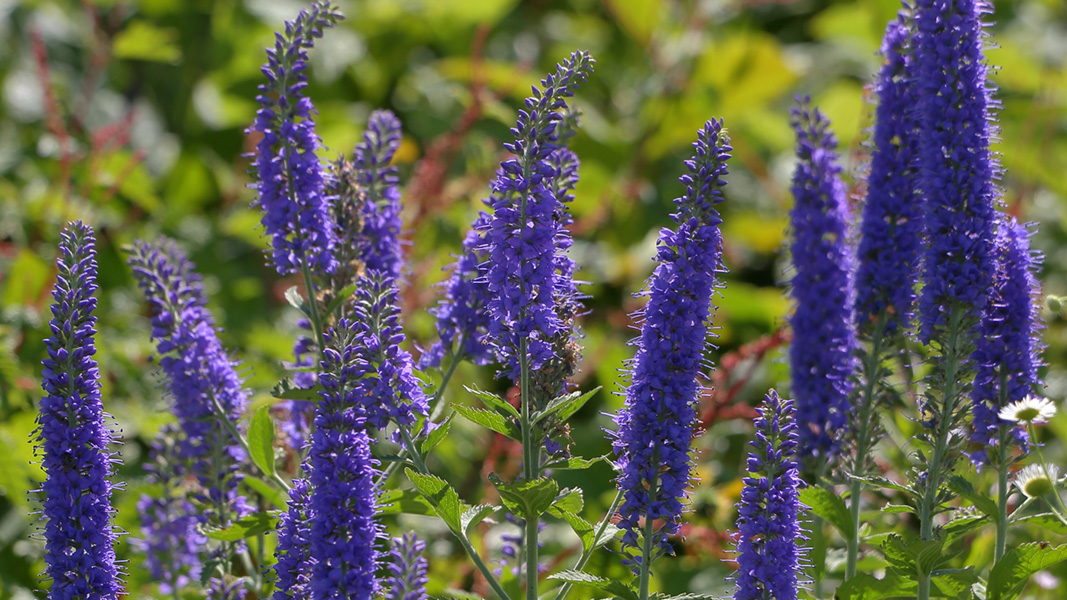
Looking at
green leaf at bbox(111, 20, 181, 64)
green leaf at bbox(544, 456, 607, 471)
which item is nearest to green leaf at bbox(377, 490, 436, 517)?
green leaf at bbox(544, 456, 607, 471)

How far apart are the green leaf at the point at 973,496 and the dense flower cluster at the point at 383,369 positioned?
3.59 ft

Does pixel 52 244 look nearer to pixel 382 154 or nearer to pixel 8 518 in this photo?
pixel 8 518

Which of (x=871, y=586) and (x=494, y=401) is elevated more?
(x=494, y=401)

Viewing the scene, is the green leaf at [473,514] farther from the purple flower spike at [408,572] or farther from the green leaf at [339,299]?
the green leaf at [339,299]

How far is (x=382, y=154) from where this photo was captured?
102 inches

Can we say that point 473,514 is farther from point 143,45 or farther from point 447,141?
point 143,45

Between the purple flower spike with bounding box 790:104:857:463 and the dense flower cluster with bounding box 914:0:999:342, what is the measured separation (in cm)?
28

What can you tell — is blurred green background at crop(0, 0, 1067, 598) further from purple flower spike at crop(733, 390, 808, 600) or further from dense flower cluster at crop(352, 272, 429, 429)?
dense flower cluster at crop(352, 272, 429, 429)

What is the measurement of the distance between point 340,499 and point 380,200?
3.06 feet

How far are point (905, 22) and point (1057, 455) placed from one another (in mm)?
2626

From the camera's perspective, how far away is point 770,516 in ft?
6.21

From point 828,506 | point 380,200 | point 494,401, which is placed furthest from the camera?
point 380,200

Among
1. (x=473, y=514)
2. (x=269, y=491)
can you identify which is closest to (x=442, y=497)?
(x=473, y=514)

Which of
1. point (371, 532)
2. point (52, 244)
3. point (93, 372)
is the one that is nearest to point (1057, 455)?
point (371, 532)
